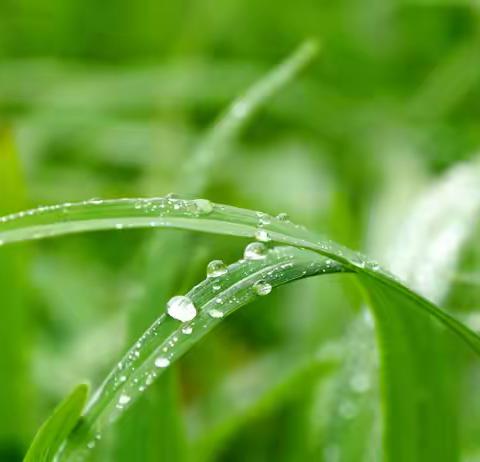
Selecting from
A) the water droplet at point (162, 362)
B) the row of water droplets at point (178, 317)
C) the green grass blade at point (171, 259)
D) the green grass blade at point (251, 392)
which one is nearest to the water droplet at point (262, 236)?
the row of water droplets at point (178, 317)

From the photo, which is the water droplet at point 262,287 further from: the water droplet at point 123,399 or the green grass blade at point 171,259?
the green grass blade at point 171,259

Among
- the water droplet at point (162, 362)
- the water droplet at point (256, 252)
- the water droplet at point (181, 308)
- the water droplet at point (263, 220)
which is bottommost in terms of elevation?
the water droplet at point (162, 362)

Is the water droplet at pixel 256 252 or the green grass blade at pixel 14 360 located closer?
the water droplet at pixel 256 252

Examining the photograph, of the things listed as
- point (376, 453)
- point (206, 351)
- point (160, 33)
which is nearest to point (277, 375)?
point (206, 351)

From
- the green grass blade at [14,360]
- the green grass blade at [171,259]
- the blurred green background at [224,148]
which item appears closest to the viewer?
the green grass blade at [171,259]

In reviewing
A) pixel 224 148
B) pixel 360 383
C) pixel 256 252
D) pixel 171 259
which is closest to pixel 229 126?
pixel 224 148

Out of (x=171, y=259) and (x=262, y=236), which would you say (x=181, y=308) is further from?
(x=171, y=259)
